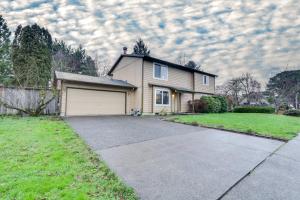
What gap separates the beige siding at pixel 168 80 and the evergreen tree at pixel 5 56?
16.7 meters

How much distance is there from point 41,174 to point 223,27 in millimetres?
14372

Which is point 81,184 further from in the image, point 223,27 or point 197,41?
point 197,41

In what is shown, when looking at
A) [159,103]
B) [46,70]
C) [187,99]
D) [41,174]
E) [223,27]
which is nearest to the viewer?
[41,174]

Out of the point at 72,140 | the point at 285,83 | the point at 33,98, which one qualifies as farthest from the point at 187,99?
the point at 285,83

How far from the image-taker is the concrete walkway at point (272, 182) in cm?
264

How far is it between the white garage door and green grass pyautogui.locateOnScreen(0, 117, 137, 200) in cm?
799

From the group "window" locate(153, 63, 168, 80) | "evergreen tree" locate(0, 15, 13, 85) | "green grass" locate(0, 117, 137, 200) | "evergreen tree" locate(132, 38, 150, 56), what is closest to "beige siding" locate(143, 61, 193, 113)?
"window" locate(153, 63, 168, 80)

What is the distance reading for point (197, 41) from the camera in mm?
16484

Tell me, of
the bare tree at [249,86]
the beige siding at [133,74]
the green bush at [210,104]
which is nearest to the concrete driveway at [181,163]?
the beige siding at [133,74]

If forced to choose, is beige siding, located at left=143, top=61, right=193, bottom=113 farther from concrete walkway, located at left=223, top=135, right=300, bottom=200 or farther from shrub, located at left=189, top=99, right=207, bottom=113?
concrete walkway, located at left=223, top=135, right=300, bottom=200

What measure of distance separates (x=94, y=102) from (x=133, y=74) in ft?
14.2

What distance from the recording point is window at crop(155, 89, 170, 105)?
15820 millimetres

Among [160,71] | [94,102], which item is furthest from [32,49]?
[160,71]

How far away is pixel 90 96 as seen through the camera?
13.4 m
